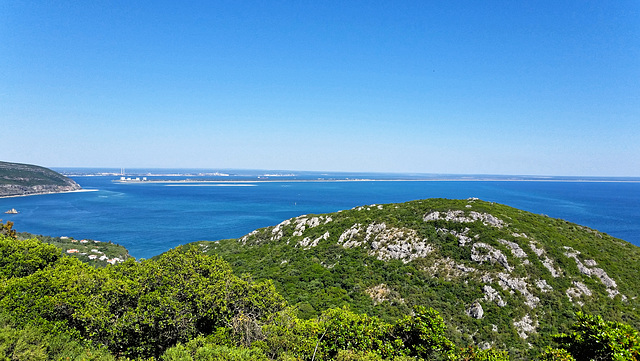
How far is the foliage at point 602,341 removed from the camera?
1527cm

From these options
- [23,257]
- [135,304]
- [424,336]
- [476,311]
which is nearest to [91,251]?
[23,257]

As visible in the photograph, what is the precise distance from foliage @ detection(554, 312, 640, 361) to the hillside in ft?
41.3

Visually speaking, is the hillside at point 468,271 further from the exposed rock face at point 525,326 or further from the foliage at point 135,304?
the foliage at point 135,304

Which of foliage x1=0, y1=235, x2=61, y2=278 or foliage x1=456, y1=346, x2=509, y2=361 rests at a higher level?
foliage x1=0, y1=235, x2=61, y2=278

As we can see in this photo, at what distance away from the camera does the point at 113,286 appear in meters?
20.8

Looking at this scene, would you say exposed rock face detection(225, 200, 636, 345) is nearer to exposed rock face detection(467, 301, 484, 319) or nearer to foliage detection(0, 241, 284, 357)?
exposed rock face detection(467, 301, 484, 319)

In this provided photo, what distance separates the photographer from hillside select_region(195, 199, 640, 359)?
32.2 metres

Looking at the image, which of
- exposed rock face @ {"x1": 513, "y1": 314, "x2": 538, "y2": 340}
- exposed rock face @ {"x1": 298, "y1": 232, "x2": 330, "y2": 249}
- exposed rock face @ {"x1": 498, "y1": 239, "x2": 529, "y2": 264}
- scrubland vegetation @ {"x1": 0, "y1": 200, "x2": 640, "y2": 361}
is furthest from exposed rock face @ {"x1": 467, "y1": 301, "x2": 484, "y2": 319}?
exposed rock face @ {"x1": 298, "y1": 232, "x2": 330, "y2": 249}

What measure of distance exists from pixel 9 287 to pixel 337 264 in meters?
35.7

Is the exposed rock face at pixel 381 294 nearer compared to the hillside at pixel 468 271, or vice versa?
the hillside at pixel 468 271

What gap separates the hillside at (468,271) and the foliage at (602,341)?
1260 cm

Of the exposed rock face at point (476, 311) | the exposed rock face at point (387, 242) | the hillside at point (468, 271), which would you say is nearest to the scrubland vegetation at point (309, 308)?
the hillside at point (468, 271)

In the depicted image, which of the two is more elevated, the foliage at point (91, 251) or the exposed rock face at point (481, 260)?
the exposed rock face at point (481, 260)

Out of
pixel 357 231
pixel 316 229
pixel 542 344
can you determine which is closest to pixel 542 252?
pixel 542 344
